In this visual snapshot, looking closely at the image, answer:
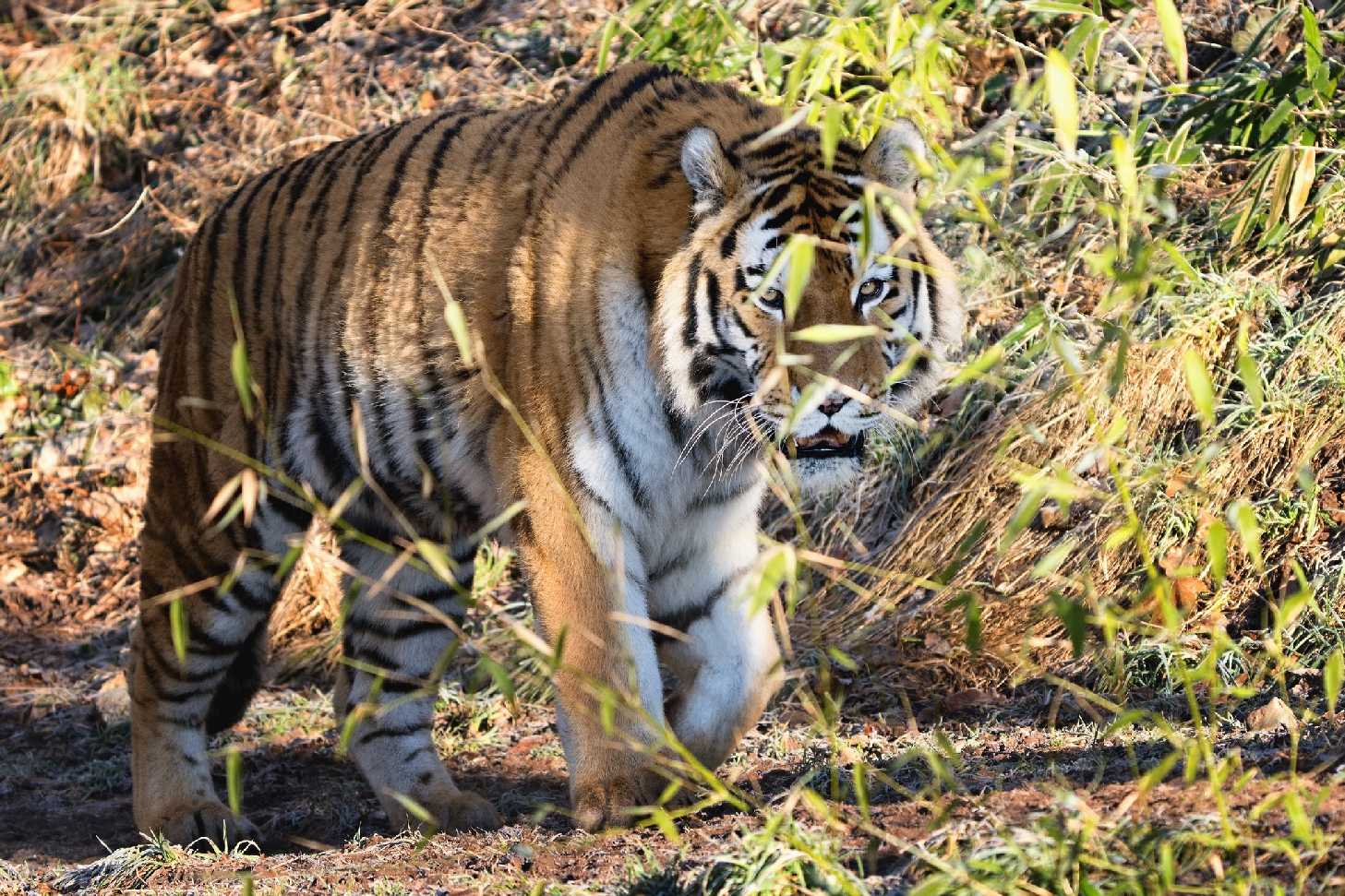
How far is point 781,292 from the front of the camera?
10.2 feet

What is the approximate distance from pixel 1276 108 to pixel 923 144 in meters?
1.81

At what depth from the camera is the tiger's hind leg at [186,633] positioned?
4059 millimetres

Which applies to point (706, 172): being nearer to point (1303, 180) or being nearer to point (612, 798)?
point (612, 798)

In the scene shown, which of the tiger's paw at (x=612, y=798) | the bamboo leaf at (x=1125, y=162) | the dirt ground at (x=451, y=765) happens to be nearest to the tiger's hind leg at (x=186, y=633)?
the dirt ground at (x=451, y=765)

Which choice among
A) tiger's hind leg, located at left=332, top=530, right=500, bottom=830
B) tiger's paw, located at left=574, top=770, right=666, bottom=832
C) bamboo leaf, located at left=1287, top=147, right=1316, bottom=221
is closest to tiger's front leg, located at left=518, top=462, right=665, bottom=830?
tiger's paw, located at left=574, top=770, right=666, bottom=832

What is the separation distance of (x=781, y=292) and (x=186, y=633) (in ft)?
6.36

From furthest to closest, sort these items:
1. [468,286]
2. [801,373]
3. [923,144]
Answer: [468,286]
[923,144]
[801,373]

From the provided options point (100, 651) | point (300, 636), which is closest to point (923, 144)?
point (300, 636)

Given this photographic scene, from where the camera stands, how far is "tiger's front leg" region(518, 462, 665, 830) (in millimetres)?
3176

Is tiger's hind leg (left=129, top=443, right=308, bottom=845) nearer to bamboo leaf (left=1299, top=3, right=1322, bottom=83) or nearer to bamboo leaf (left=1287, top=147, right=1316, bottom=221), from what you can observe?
bamboo leaf (left=1287, top=147, right=1316, bottom=221)

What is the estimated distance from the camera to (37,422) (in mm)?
6578

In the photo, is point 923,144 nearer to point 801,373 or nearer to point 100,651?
point 801,373

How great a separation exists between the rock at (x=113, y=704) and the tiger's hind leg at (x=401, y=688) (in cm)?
106

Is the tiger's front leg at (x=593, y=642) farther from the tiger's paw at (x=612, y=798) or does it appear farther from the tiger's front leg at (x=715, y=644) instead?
the tiger's front leg at (x=715, y=644)
